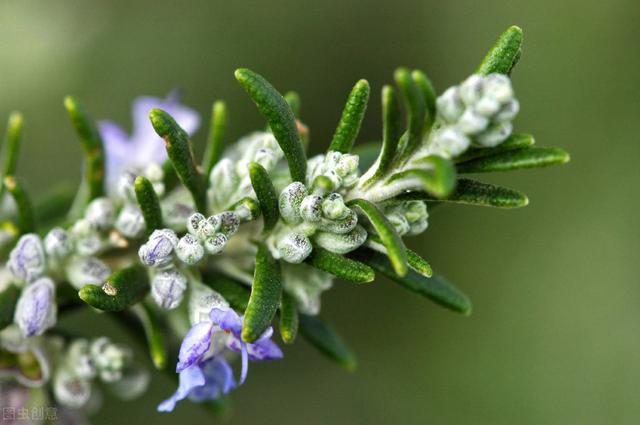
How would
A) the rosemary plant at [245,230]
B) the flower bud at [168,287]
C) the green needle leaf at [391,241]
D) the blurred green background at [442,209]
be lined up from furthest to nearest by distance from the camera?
the blurred green background at [442,209]
the flower bud at [168,287]
the rosemary plant at [245,230]
the green needle leaf at [391,241]

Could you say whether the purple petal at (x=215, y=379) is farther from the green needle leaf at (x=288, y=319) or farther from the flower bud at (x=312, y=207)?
the flower bud at (x=312, y=207)

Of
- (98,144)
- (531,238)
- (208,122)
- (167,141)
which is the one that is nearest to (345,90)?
(208,122)

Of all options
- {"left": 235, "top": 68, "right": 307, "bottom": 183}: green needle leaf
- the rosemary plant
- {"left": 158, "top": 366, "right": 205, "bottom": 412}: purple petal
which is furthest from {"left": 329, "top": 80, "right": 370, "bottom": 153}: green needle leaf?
{"left": 158, "top": 366, "right": 205, "bottom": 412}: purple petal

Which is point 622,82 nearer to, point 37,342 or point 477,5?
point 477,5

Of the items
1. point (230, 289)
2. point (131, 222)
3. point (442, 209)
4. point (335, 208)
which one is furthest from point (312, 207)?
point (442, 209)

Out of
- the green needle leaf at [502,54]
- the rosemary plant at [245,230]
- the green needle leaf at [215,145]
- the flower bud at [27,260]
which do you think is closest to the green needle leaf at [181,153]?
the rosemary plant at [245,230]

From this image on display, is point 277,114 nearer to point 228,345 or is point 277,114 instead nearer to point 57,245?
point 228,345

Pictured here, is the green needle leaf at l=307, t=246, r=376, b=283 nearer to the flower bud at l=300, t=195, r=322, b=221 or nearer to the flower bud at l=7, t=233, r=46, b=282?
the flower bud at l=300, t=195, r=322, b=221
